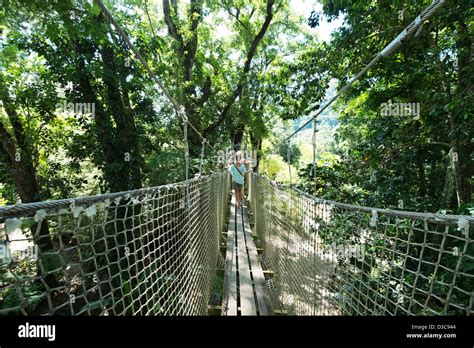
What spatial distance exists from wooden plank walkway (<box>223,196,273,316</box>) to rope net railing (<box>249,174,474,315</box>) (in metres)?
0.29

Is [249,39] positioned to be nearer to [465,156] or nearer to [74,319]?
[465,156]

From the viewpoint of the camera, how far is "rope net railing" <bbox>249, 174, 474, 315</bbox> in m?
1.07

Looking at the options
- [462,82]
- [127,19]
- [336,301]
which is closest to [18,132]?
[127,19]

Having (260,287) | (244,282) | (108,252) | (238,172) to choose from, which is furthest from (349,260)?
(238,172)

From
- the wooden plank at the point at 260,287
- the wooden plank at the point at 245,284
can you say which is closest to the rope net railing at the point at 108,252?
the wooden plank at the point at 245,284

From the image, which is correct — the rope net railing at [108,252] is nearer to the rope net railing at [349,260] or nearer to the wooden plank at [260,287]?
the wooden plank at [260,287]

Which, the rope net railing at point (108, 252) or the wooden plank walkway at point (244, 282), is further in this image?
the wooden plank walkway at point (244, 282)

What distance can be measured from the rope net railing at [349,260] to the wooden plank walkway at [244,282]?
285 millimetres

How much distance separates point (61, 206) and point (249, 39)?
9027 millimetres

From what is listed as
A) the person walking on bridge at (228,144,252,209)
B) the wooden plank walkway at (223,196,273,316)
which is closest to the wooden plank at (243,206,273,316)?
the wooden plank walkway at (223,196,273,316)

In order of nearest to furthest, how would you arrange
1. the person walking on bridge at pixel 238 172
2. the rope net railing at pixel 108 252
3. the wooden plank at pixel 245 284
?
1. the rope net railing at pixel 108 252
2. the wooden plank at pixel 245 284
3. the person walking on bridge at pixel 238 172

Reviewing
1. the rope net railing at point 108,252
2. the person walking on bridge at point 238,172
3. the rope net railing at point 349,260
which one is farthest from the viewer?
the person walking on bridge at point 238,172

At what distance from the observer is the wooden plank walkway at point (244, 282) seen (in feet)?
6.42

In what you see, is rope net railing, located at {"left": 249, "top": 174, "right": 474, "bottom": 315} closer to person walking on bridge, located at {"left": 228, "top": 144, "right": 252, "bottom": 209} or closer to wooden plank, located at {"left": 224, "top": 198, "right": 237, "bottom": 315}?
wooden plank, located at {"left": 224, "top": 198, "right": 237, "bottom": 315}
